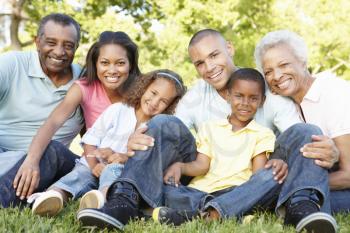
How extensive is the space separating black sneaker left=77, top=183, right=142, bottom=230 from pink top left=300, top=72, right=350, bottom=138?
1243 millimetres

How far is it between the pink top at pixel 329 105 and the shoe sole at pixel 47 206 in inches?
64.3

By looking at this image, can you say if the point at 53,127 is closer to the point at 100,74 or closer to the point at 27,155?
the point at 27,155

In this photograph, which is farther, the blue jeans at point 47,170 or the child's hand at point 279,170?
the blue jeans at point 47,170

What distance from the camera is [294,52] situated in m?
3.22

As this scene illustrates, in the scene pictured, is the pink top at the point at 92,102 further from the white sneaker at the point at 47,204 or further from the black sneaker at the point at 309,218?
the black sneaker at the point at 309,218

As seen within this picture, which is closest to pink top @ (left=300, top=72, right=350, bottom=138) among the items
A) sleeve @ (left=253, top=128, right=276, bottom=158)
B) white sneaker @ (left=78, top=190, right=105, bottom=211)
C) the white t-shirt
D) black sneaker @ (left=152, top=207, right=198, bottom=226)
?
the white t-shirt

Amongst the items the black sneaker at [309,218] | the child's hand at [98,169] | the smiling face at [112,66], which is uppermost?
the smiling face at [112,66]

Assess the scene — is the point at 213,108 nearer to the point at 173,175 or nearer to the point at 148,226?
the point at 173,175

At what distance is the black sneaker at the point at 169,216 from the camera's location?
8.66 feet

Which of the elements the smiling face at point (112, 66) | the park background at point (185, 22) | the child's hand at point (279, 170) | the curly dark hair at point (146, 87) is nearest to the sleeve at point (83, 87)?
the smiling face at point (112, 66)

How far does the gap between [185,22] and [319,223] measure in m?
13.0

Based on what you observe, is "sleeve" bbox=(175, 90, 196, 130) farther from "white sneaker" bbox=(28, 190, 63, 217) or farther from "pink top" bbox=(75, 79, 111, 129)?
"white sneaker" bbox=(28, 190, 63, 217)

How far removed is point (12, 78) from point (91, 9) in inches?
497

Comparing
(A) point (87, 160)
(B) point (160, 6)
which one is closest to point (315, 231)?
(A) point (87, 160)
